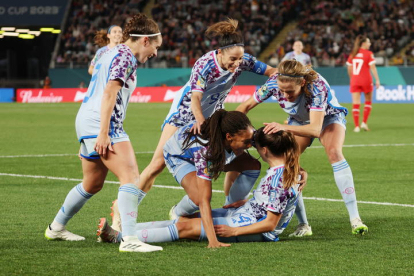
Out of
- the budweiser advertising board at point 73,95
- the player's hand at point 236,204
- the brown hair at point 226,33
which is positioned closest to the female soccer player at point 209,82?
the brown hair at point 226,33

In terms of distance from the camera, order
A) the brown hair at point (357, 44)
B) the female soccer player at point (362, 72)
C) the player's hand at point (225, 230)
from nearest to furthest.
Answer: the player's hand at point (225, 230)
the brown hair at point (357, 44)
the female soccer player at point (362, 72)

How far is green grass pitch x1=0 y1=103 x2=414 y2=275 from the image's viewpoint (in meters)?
5.21

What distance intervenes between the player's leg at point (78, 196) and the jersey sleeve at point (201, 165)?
83 centimetres

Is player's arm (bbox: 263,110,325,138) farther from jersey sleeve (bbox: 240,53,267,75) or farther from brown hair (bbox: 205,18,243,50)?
jersey sleeve (bbox: 240,53,267,75)

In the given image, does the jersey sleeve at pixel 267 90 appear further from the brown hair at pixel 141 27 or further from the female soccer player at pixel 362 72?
the female soccer player at pixel 362 72

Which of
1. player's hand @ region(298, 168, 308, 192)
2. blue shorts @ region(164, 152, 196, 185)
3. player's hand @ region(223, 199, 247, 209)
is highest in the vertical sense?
player's hand @ region(298, 168, 308, 192)

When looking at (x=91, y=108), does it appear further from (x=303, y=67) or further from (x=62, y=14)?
(x=62, y=14)

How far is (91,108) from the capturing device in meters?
6.02

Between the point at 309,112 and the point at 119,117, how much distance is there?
74.6 inches

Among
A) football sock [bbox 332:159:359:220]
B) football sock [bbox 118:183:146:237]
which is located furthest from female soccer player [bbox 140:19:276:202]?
football sock [bbox 118:183:146:237]

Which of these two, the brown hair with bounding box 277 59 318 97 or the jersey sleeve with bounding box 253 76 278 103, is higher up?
the brown hair with bounding box 277 59 318 97

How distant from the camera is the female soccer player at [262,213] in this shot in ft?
19.7

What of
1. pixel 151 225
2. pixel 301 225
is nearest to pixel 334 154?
pixel 301 225

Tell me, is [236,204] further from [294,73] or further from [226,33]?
[226,33]
